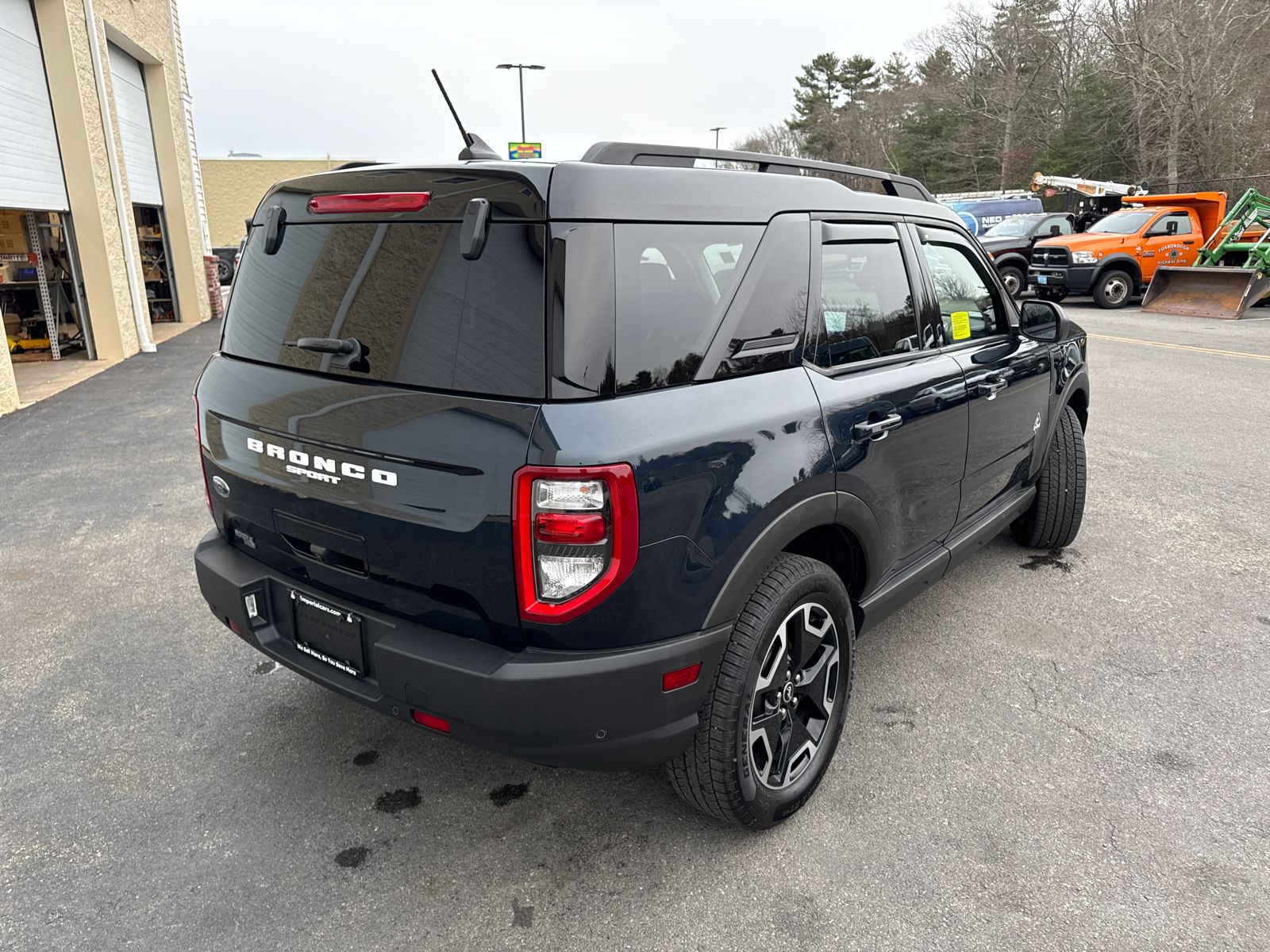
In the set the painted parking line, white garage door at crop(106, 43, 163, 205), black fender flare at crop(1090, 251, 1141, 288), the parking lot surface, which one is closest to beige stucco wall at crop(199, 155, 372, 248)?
white garage door at crop(106, 43, 163, 205)

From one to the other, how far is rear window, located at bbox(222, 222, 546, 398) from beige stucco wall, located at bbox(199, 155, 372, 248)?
4418 centimetres

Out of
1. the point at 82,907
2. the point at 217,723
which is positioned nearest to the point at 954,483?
the point at 217,723

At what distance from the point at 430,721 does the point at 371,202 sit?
140cm

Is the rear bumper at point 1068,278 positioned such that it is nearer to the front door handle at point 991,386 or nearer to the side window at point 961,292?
the side window at point 961,292

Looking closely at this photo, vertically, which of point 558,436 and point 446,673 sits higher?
point 558,436

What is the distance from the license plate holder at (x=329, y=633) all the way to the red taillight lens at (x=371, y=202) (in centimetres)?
110

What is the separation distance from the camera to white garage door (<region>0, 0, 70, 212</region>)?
9492 mm

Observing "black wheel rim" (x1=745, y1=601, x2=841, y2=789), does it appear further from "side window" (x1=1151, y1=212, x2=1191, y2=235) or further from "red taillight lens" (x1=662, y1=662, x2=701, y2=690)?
"side window" (x1=1151, y1=212, x2=1191, y2=235)

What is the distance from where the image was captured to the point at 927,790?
107 inches

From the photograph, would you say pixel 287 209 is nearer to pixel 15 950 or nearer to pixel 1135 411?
pixel 15 950

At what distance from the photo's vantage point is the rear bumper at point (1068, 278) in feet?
56.0

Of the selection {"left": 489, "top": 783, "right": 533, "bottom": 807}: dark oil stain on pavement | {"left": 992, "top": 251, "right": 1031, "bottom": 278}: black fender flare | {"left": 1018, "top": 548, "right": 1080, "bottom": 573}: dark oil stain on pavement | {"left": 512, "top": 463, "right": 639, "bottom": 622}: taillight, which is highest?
{"left": 512, "top": 463, "right": 639, "bottom": 622}: taillight

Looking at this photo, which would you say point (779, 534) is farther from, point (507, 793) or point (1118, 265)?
point (1118, 265)

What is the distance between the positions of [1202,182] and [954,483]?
120 feet
